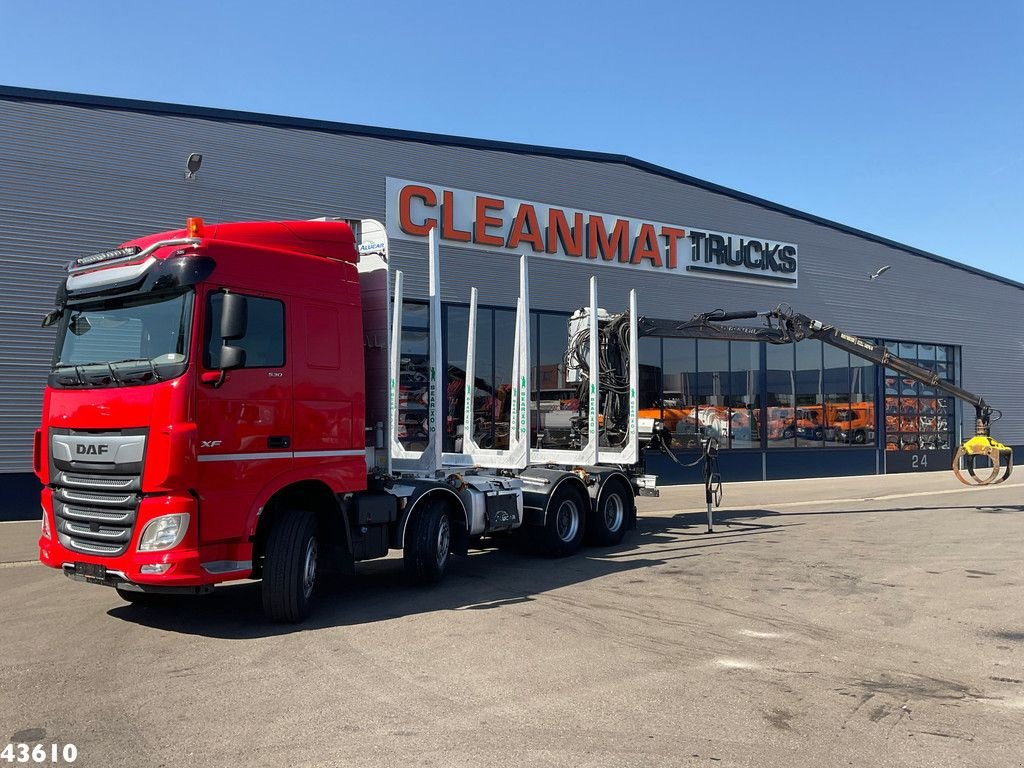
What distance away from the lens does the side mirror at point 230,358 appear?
6.70 meters

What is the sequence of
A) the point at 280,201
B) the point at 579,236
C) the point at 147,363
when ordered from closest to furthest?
the point at 147,363 → the point at 280,201 → the point at 579,236

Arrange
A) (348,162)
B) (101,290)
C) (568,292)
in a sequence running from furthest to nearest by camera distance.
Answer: (568,292) < (348,162) < (101,290)

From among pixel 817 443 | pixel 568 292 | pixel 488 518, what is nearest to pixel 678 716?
pixel 488 518

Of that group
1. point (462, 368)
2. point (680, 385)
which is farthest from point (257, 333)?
point (680, 385)

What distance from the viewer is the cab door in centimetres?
671

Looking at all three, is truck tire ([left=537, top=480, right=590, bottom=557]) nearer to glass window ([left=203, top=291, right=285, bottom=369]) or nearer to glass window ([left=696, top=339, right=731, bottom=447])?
glass window ([left=203, top=291, right=285, bottom=369])

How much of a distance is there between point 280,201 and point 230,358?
1220 centimetres

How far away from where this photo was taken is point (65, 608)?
8.17 m

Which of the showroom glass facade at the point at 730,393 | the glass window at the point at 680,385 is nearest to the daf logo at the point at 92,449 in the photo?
the showroom glass facade at the point at 730,393

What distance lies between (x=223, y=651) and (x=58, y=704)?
55.5 inches

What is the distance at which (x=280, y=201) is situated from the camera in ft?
59.1

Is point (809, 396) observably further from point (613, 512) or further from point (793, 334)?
point (613, 512)

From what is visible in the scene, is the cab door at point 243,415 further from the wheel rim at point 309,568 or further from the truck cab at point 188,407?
the wheel rim at point 309,568

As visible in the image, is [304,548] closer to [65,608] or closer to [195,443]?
[195,443]
